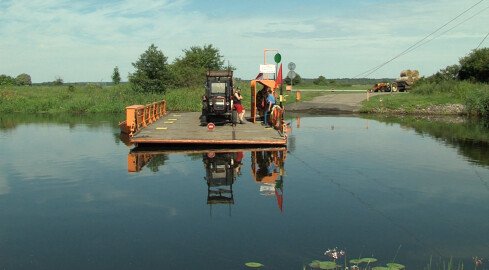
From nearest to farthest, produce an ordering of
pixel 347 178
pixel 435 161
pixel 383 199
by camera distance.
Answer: pixel 383 199 < pixel 347 178 < pixel 435 161

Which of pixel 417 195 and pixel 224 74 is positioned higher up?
pixel 224 74

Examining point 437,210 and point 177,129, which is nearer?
point 437,210

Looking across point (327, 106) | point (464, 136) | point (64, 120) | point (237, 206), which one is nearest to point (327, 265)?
point (237, 206)

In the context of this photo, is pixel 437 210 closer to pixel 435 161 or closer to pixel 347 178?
pixel 347 178

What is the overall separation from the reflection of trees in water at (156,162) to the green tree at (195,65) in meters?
30.0

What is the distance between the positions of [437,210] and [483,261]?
9.17ft

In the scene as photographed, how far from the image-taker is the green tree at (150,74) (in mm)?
42594

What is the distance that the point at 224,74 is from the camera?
2073 cm

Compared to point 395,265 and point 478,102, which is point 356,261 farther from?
point 478,102

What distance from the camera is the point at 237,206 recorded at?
9.67m

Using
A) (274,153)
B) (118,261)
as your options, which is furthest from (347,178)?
(118,261)

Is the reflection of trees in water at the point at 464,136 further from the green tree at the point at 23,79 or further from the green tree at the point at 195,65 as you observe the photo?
the green tree at the point at 23,79

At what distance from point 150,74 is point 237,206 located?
34915mm

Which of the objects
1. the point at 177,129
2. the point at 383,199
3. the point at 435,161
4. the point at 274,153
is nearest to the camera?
the point at 383,199
